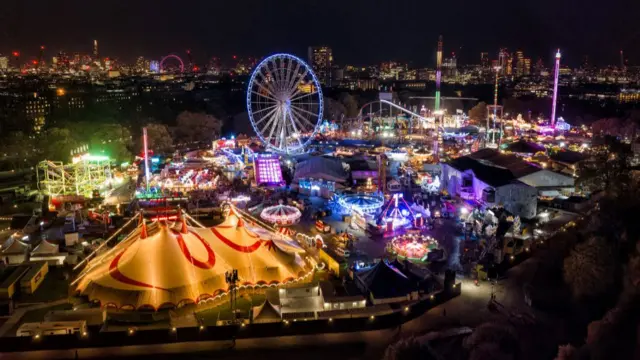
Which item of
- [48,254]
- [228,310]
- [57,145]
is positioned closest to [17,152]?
[57,145]

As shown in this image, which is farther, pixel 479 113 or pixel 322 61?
pixel 322 61

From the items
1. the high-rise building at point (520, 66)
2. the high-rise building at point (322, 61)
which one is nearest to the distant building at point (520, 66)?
the high-rise building at point (520, 66)

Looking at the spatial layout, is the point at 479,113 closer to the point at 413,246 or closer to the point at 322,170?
the point at 322,170

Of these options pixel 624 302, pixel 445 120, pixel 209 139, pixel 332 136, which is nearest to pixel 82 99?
pixel 209 139

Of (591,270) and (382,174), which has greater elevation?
(382,174)

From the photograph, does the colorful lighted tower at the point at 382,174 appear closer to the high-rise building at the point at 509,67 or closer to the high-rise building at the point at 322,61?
the high-rise building at the point at 322,61

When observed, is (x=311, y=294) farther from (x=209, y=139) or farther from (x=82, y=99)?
(x=82, y=99)
